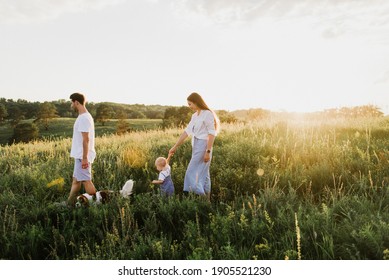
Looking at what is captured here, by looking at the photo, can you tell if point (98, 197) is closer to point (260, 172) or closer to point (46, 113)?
point (260, 172)

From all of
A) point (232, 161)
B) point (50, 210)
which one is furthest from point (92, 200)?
point (232, 161)

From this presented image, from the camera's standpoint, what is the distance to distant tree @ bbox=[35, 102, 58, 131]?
32.8 metres

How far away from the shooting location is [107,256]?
13.8ft

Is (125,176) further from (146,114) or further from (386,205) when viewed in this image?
(146,114)

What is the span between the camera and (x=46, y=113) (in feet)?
113

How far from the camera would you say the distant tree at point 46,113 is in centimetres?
3284

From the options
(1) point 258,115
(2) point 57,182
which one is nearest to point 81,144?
(2) point 57,182

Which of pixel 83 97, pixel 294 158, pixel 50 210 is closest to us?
pixel 50 210

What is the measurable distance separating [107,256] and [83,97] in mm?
3139

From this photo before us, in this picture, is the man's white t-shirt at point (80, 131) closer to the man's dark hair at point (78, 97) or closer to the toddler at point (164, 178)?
the man's dark hair at point (78, 97)

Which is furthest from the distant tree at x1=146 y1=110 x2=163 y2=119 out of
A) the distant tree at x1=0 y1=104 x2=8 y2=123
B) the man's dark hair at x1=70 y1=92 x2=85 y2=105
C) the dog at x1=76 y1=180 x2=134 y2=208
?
the dog at x1=76 y1=180 x2=134 y2=208

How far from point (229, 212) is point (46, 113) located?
3269 centimetres

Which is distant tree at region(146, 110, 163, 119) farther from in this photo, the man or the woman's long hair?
the woman's long hair

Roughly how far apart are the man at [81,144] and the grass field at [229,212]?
Result: 0.62 m
